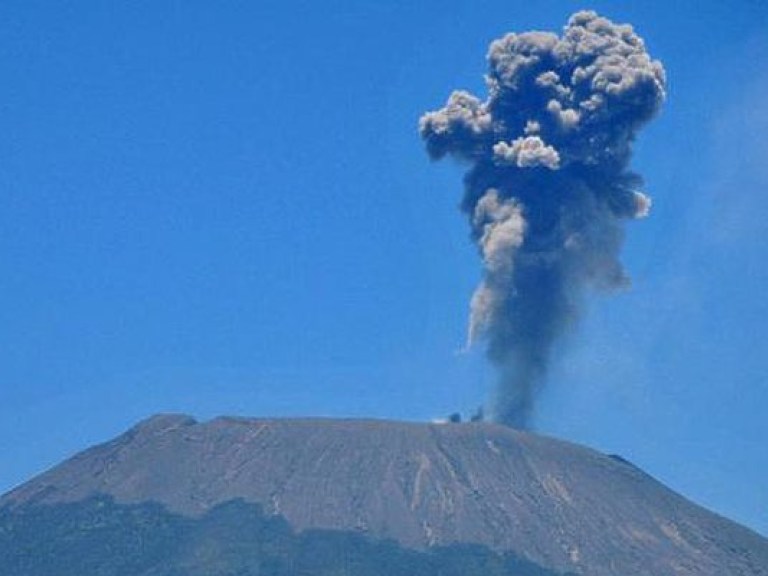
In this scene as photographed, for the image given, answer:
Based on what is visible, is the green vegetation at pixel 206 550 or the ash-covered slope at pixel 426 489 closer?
the green vegetation at pixel 206 550

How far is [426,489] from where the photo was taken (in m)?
144

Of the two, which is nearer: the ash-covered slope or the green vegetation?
the green vegetation

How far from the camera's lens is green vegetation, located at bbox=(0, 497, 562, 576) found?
129125 mm

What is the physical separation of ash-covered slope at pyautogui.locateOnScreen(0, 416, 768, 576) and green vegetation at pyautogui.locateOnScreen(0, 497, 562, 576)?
1932mm

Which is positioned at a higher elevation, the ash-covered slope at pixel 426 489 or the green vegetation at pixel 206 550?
the ash-covered slope at pixel 426 489

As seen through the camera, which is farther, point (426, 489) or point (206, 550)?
point (426, 489)

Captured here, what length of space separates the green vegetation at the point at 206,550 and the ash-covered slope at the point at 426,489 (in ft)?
6.34

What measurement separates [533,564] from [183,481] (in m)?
40.1

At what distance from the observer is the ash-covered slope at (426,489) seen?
135625 millimetres

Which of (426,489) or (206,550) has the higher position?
(426,489)

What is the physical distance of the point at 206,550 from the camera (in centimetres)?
13350

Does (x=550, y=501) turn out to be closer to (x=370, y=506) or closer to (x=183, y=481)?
(x=370, y=506)

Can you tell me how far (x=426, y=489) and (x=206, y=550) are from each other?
2394 centimetres

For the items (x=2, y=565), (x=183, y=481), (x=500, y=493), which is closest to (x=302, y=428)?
(x=183, y=481)
